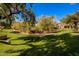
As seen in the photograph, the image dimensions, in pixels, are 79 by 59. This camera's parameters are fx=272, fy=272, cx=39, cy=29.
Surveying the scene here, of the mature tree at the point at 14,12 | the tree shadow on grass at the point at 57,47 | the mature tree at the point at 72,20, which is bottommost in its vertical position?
the tree shadow on grass at the point at 57,47

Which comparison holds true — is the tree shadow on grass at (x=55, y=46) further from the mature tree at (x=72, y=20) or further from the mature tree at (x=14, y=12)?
the mature tree at (x=14, y=12)

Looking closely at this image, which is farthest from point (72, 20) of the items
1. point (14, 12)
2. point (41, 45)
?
point (14, 12)

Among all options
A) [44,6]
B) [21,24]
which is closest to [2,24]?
[21,24]

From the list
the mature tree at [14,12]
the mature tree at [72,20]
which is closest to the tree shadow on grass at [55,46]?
the mature tree at [72,20]

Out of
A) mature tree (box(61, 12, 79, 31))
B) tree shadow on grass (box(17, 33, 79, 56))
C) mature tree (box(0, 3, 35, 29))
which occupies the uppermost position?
mature tree (box(0, 3, 35, 29))

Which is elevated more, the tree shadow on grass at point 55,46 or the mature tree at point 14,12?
the mature tree at point 14,12

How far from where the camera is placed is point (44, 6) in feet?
11.9

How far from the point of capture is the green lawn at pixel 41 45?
3572mm

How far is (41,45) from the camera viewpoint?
361 cm

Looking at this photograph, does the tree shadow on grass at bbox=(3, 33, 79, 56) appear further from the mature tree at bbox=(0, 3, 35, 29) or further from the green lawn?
the mature tree at bbox=(0, 3, 35, 29)

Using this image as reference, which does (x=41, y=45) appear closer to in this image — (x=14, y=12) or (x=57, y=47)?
(x=57, y=47)

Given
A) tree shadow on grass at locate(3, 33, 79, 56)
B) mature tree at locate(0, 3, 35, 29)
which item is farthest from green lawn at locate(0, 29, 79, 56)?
mature tree at locate(0, 3, 35, 29)

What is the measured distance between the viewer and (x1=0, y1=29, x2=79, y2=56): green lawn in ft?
11.7

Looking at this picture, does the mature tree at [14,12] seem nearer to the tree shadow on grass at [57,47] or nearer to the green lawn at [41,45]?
the green lawn at [41,45]
